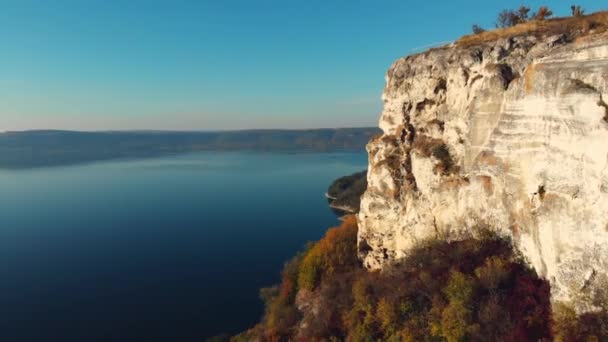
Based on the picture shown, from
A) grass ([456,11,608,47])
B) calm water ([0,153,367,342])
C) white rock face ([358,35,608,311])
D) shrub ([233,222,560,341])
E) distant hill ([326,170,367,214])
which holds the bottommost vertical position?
calm water ([0,153,367,342])

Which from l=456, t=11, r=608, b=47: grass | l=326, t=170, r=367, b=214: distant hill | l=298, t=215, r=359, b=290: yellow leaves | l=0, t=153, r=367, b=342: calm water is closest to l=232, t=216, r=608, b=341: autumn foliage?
l=298, t=215, r=359, b=290: yellow leaves

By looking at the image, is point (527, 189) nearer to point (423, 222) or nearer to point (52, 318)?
point (423, 222)

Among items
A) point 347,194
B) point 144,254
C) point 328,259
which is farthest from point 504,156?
point 347,194

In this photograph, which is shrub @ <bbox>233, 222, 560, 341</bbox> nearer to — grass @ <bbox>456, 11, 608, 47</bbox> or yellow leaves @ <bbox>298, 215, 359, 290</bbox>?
yellow leaves @ <bbox>298, 215, 359, 290</bbox>

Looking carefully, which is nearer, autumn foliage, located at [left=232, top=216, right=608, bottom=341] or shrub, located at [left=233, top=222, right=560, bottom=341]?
autumn foliage, located at [left=232, top=216, right=608, bottom=341]

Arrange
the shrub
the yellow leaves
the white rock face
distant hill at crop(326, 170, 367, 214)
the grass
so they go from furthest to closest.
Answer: distant hill at crop(326, 170, 367, 214) → the yellow leaves → the grass → the shrub → the white rock face

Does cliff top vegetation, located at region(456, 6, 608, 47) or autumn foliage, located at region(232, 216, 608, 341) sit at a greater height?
cliff top vegetation, located at region(456, 6, 608, 47)

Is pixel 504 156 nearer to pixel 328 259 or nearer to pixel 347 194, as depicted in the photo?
pixel 328 259

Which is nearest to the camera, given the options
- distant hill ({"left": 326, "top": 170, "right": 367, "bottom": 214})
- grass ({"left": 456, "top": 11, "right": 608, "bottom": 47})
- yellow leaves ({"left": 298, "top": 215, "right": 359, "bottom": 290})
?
grass ({"left": 456, "top": 11, "right": 608, "bottom": 47})
